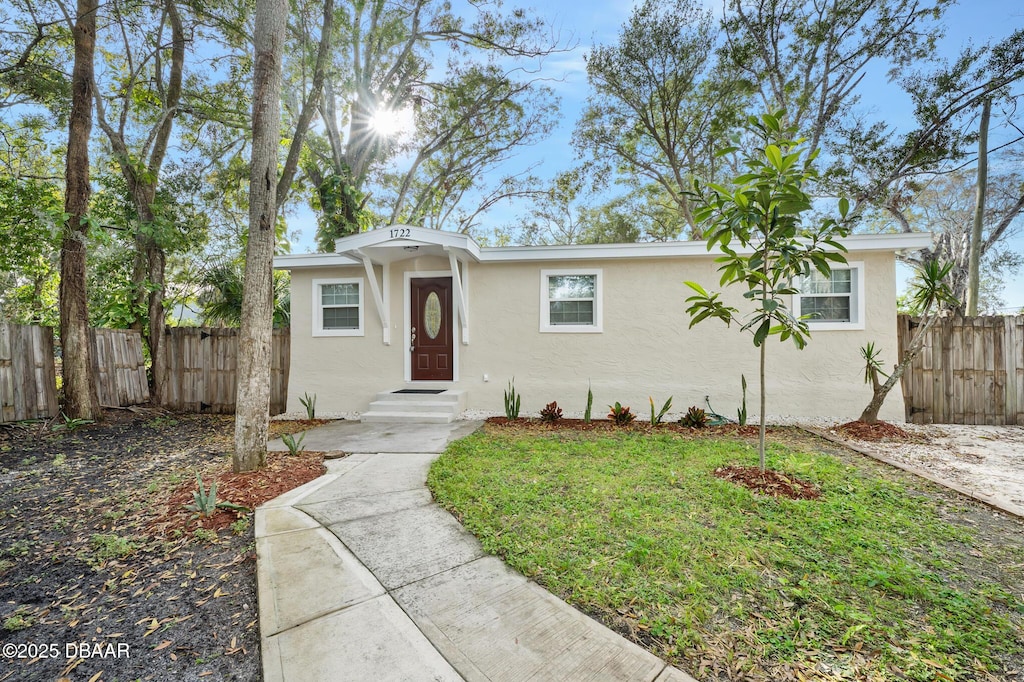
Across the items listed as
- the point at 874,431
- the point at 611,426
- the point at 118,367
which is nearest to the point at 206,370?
the point at 118,367

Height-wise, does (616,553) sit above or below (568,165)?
below

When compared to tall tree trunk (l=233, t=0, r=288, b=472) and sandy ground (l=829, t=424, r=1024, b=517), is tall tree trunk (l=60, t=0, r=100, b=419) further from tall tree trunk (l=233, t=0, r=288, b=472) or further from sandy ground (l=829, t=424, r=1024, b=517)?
sandy ground (l=829, t=424, r=1024, b=517)

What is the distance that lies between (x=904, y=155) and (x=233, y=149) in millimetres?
15933

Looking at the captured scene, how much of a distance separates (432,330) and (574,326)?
2596 mm

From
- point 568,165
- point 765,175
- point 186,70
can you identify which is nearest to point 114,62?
point 186,70

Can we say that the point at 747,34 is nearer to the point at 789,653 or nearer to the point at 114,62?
the point at 789,653

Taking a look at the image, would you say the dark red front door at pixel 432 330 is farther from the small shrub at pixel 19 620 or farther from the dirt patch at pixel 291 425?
the small shrub at pixel 19 620

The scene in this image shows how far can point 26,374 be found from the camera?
20.0 ft

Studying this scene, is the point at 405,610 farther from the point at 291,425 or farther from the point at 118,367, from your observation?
the point at 118,367

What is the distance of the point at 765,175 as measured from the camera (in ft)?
9.95

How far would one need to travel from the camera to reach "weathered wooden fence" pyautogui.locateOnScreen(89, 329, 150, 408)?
706cm

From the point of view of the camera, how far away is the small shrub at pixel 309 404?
7.32m

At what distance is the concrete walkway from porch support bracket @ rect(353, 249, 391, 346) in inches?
181

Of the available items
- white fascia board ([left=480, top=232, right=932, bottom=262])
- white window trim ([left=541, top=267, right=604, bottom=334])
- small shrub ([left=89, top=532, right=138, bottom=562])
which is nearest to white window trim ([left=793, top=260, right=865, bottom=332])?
white fascia board ([left=480, top=232, right=932, bottom=262])
